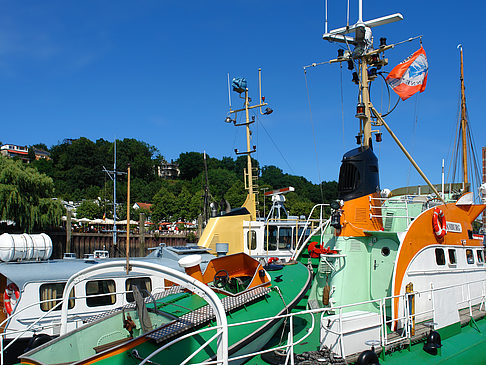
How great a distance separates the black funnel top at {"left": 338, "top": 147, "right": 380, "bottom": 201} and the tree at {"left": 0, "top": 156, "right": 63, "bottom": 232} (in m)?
28.5

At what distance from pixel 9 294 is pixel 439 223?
524 inches

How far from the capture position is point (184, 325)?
7074 mm

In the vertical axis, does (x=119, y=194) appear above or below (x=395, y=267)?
above

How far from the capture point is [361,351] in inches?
330

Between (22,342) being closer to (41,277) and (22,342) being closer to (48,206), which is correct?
(41,277)

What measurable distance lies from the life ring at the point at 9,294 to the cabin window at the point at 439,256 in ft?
41.9

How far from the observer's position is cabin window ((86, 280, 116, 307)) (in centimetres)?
1344

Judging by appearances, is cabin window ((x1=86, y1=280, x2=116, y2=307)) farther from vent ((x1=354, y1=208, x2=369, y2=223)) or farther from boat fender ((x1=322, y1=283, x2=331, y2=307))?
vent ((x1=354, y1=208, x2=369, y2=223))

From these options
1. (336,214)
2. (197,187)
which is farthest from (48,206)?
(197,187)

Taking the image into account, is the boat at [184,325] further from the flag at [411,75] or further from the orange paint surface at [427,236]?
the flag at [411,75]

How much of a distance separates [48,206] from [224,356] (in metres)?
32.5

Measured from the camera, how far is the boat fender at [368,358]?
7682 mm

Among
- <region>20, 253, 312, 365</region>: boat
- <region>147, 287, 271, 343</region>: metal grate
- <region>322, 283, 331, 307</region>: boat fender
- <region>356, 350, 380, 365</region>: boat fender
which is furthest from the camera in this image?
<region>322, 283, 331, 307</region>: boat fender

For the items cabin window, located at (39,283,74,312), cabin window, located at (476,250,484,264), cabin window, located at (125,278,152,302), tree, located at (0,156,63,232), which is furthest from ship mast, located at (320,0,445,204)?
tree, located at (0,156,63,232)
